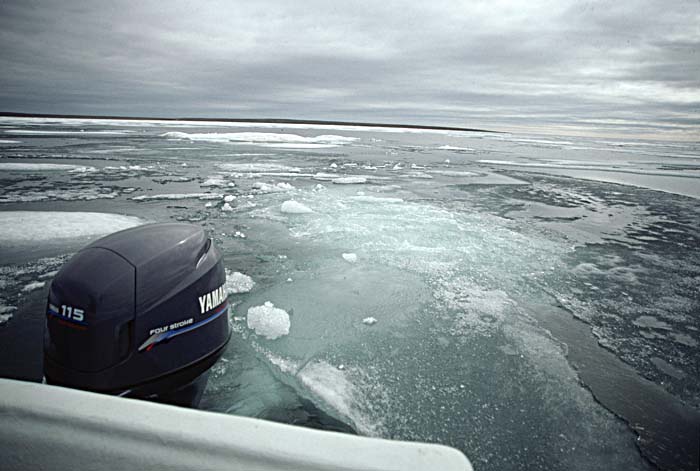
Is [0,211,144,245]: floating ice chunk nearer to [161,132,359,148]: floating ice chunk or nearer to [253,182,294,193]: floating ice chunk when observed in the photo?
[253,182,294,193]: floating ice chunk

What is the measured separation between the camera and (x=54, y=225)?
185 inches

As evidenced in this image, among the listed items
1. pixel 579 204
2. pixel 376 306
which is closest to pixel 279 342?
pixel 376 306

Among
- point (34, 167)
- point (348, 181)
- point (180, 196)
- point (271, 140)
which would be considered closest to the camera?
point (180, 196)

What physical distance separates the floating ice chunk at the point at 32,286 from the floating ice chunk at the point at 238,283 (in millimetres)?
1541

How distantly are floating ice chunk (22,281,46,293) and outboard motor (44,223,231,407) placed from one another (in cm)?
199

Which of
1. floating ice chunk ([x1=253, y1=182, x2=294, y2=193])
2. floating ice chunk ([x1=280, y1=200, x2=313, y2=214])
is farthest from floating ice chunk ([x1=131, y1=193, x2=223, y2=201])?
floating ice chunk ([x1=280, y1=200, x2=313, y2=214])

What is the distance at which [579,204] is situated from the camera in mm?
7660

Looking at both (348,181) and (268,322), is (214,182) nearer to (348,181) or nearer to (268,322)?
(348,181)

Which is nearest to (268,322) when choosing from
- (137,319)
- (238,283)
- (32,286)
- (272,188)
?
(238,283)

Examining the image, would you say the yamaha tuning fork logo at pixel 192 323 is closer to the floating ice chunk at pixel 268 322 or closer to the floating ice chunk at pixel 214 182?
the floating ice chunk at pixel 268 322

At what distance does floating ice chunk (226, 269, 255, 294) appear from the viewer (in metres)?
3.20

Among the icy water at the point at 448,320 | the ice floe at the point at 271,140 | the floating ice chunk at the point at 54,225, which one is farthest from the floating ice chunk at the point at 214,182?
the ice floe at the point at 271,140

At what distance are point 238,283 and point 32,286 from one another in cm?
170

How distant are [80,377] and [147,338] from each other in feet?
0.89
